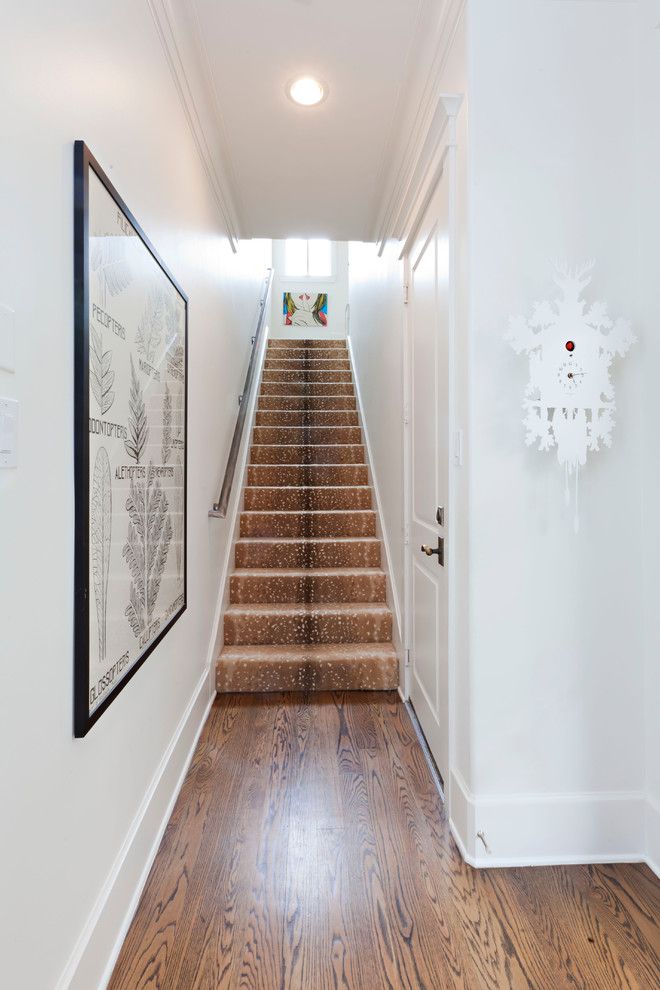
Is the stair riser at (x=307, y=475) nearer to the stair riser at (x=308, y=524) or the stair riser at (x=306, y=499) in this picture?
the stair riser at (x=306, y=499)

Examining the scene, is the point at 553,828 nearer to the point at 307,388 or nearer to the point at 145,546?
the point at 145,546

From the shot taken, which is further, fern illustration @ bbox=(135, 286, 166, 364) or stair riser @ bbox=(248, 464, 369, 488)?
stair riser @ bbox=(248, 464, 369, 488)

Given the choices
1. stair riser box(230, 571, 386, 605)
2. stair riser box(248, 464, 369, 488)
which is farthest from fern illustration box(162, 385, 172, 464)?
stair riser box(248, 464, 369, 488)

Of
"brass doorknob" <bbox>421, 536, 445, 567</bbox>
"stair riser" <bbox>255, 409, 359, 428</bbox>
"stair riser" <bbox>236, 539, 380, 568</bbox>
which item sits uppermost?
"stair riser" <bbox>255, 409, 359, 428</bbox>

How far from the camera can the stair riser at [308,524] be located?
145 inches

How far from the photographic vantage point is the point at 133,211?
4.96ft

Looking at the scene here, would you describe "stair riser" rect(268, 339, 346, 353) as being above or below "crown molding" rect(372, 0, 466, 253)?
above

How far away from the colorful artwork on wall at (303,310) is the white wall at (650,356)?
18.6 feet

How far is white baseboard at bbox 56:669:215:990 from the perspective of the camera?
1131 mm

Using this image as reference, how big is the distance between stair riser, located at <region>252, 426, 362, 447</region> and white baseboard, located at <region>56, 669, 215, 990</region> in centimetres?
277

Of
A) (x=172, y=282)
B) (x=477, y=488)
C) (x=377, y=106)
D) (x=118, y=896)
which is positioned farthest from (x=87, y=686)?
(x=377, y=106)

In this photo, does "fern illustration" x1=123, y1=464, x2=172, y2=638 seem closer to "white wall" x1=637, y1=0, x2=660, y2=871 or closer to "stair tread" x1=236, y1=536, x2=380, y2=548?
"white wall" x1=637, y1=0, x2=660, y2=871

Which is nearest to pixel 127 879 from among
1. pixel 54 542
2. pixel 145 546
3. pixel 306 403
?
pixel 145 546

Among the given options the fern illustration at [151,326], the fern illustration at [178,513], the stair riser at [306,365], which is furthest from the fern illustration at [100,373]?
the stair riser at [306,365]
